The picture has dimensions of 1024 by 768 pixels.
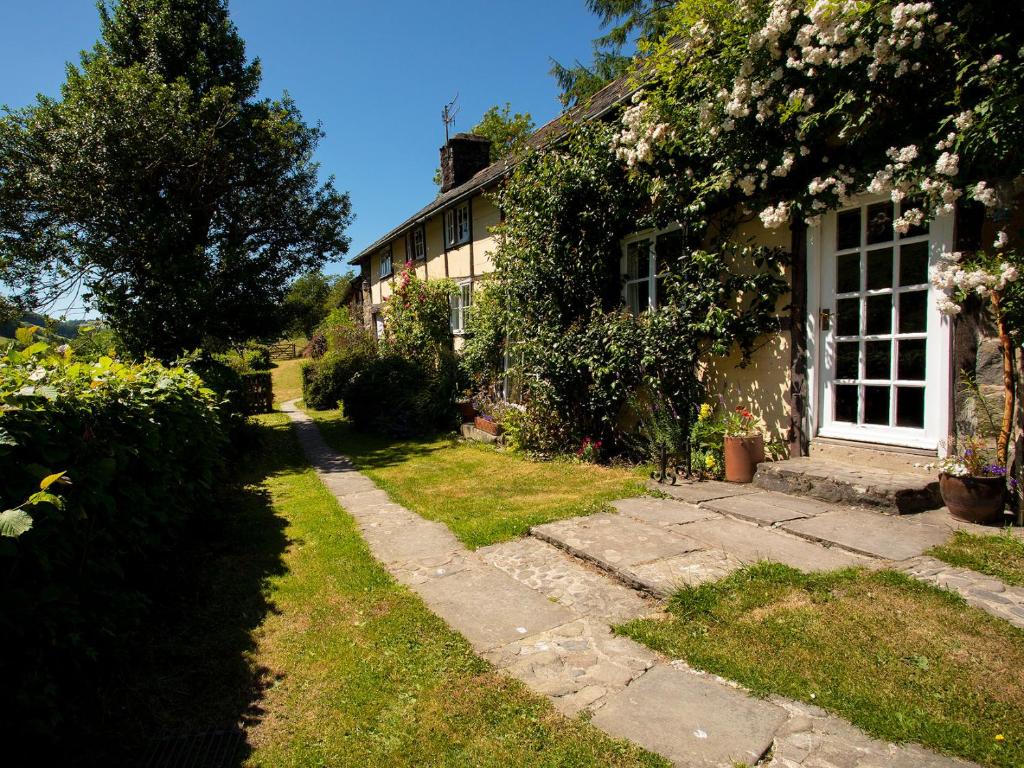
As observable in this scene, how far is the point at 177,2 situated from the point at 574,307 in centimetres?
1101

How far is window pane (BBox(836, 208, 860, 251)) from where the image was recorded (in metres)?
5.36

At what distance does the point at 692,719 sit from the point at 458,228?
43.2ft

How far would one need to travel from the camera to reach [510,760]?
7.48 feet

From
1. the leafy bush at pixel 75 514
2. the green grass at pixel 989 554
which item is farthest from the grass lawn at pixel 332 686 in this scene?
the green grass at pixel 989 554

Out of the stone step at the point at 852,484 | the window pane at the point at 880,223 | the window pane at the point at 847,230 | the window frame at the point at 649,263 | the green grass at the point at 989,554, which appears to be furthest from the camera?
the window frame at the point at 649,263

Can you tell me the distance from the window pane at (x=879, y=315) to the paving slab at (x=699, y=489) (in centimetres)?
180

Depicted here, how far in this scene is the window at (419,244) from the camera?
16580 millimetres

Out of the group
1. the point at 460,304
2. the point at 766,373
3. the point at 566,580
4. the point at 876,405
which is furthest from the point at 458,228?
the point at 566,580

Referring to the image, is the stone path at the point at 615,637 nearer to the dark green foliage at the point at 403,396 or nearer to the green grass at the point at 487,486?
the green grass at the point at 487,486

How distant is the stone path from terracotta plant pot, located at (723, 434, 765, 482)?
0.55m

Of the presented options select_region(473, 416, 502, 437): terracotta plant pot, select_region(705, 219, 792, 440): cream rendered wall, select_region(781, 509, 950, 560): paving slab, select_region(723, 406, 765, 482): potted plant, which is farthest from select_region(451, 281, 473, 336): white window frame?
select_region(781, 509, 950, 560): paving slab

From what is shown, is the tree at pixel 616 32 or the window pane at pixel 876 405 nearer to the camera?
the window pane at pixel 876 405

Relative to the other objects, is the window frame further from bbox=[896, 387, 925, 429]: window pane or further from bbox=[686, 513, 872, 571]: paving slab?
bbox=[686, 513, 872, 571]: paving slab

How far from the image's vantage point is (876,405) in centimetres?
530
